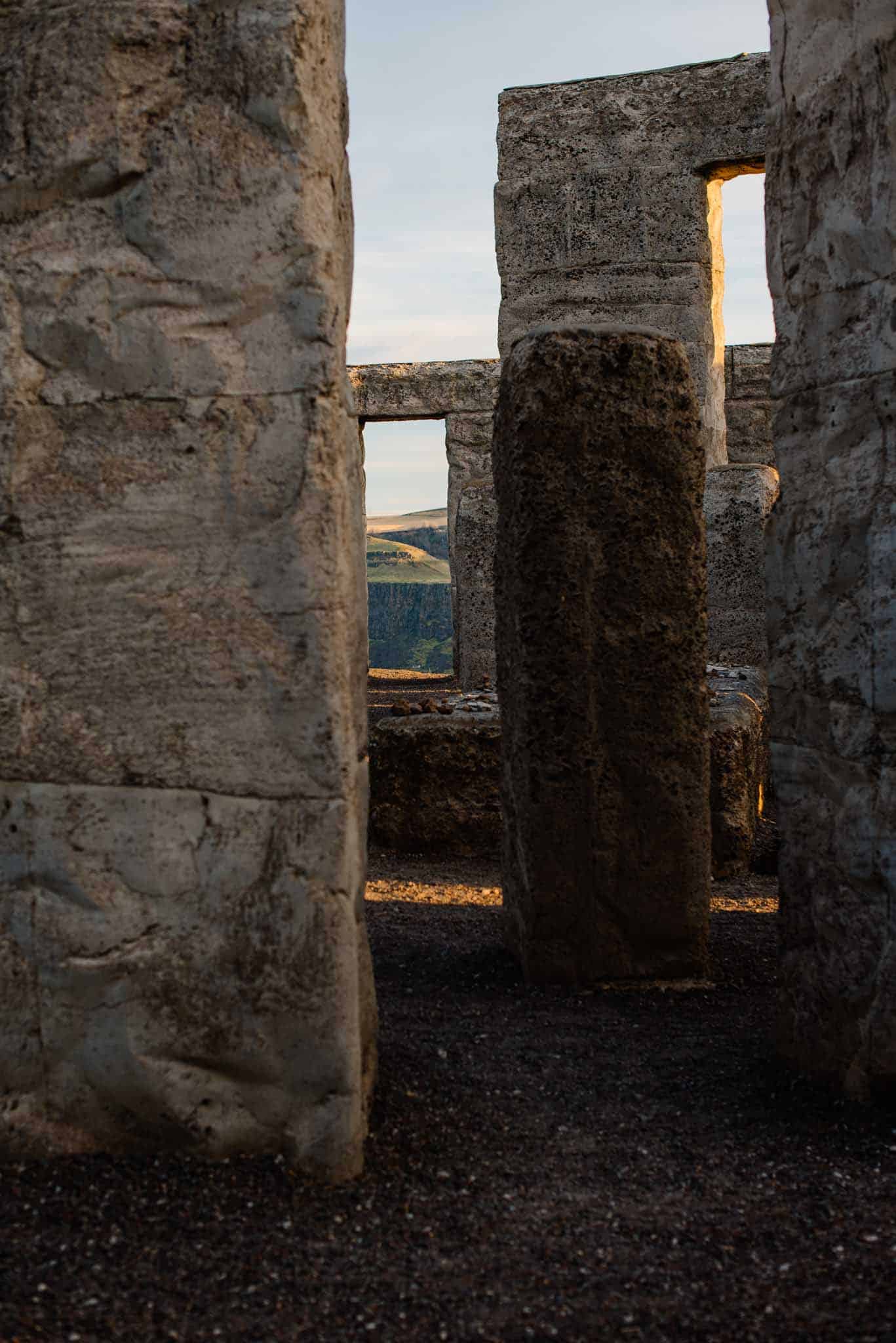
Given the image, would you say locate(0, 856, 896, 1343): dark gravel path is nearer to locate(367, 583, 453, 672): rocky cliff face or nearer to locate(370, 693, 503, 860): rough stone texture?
locate(370, 693, 503, 860): rough stone texture

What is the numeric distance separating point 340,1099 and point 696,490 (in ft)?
6.98

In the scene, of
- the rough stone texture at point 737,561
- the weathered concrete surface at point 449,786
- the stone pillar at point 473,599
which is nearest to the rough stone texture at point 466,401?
the stone pillar at point 473,599

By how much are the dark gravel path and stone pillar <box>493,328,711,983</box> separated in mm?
594

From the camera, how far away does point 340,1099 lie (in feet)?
7.42

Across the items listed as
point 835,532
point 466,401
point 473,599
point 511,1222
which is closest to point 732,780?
point 835,532

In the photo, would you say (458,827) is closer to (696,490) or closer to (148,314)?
(696,490)

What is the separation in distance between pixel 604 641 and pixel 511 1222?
5.74 feet

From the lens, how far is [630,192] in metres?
8.16

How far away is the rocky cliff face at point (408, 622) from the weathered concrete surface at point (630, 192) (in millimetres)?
15484

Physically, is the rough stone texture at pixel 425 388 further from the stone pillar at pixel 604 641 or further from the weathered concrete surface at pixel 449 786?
the stone pillar at pixel 604 641

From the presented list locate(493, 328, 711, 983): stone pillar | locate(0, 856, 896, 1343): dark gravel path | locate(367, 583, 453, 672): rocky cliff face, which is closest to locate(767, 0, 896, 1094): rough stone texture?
locate(0, 856, 896, 1343): dark gravel path

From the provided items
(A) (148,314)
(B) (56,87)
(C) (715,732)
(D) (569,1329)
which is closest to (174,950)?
(D) (569,1329)

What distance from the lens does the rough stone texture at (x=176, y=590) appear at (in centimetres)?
221

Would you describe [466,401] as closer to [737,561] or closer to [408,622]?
[737,561]
